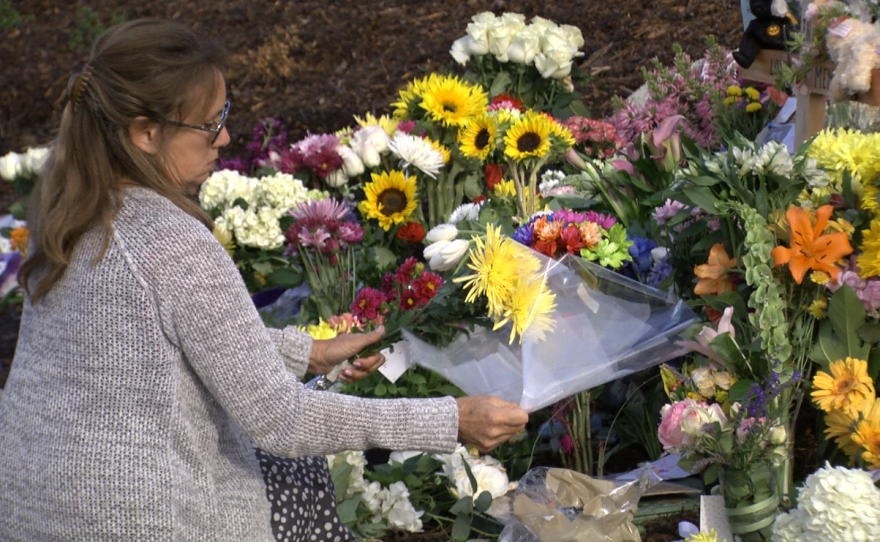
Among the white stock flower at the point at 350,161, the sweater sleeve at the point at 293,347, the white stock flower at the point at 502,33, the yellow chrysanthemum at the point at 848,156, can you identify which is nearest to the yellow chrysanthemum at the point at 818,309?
the yellow chrysanthemum at the point at 848,156

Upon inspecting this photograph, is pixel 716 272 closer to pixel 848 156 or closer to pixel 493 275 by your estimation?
pixel 848 156

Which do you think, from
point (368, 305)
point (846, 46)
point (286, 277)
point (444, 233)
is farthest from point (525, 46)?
point (846, 46)

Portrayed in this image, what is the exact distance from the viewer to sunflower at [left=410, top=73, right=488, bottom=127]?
11.5 ft

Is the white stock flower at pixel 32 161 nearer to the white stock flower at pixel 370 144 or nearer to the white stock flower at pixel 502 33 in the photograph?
the white stock flower at pixel 370 144

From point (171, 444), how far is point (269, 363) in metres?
0.25

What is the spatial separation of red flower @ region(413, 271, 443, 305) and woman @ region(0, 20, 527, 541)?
2.59 ft

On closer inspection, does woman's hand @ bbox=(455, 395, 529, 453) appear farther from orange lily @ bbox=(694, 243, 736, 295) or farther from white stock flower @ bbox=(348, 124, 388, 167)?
white stock flower @ bbox=(348, 124, 388, 167)

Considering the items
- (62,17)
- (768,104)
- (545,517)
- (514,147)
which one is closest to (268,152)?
(514,147)

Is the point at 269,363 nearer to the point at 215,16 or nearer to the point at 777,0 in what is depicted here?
the point at 777,0

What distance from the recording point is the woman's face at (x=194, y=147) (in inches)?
73.5

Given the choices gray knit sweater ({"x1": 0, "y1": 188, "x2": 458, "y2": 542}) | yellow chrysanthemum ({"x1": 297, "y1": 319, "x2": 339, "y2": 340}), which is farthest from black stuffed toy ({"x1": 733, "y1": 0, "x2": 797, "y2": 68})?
gray knit sweater ({"x1": 0, "y1": 188, "x2": 458, "y2": 542})

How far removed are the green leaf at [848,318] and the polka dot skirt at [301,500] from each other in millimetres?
1207

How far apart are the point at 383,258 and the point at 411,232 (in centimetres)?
18

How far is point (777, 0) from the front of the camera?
118 inches
